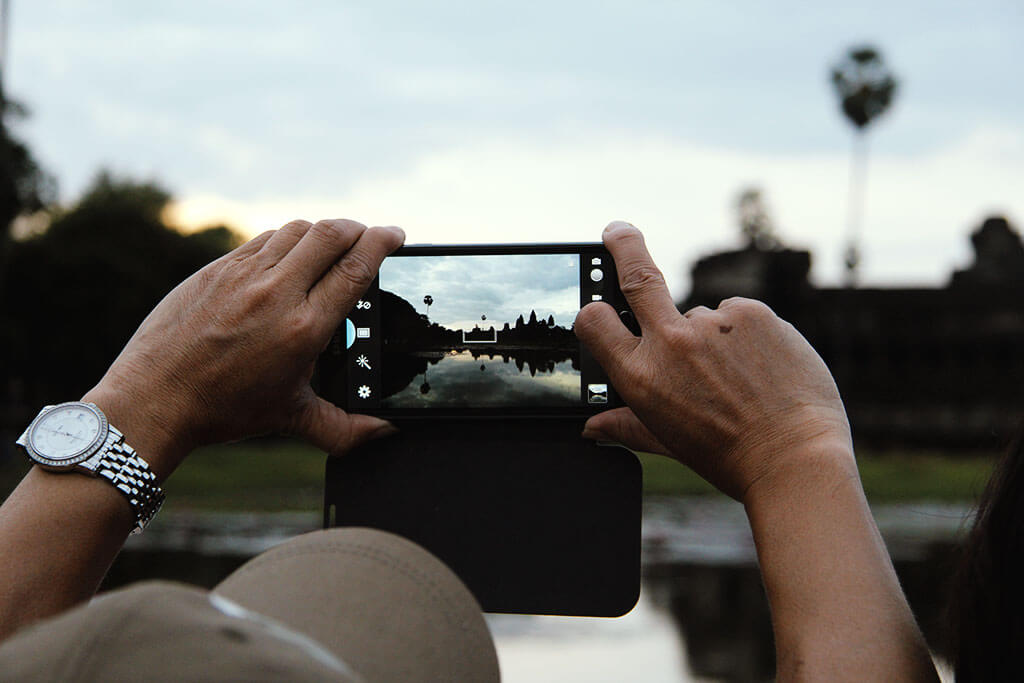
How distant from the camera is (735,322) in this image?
47.6 inches

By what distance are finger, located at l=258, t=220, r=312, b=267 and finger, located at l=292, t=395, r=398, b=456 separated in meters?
0.23

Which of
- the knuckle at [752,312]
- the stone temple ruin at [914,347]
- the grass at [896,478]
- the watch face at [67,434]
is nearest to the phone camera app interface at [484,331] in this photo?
the knuckle at [752,312]

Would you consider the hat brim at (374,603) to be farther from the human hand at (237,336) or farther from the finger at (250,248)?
the finger at (250,248)

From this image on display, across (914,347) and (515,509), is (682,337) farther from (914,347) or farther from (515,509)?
(914,347)

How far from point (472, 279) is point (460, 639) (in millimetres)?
795

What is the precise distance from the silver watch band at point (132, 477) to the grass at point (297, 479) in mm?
15175

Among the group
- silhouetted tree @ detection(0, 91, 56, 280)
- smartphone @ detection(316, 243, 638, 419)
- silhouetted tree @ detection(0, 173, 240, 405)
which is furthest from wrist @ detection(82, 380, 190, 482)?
silhouetted tree @ detection(0, 173, 240, 405)

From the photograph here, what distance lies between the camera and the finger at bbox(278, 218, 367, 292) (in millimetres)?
1286

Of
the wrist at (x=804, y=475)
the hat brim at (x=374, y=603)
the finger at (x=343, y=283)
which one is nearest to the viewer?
the hat brim at (x=374, y=603)

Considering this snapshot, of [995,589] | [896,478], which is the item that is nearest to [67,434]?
[995,589]

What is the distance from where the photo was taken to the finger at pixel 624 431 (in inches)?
52.9

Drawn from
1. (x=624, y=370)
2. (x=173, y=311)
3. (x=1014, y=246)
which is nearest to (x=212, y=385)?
(x=173, y=311)

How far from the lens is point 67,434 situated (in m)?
1.13

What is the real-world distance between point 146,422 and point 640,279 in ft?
2.11
